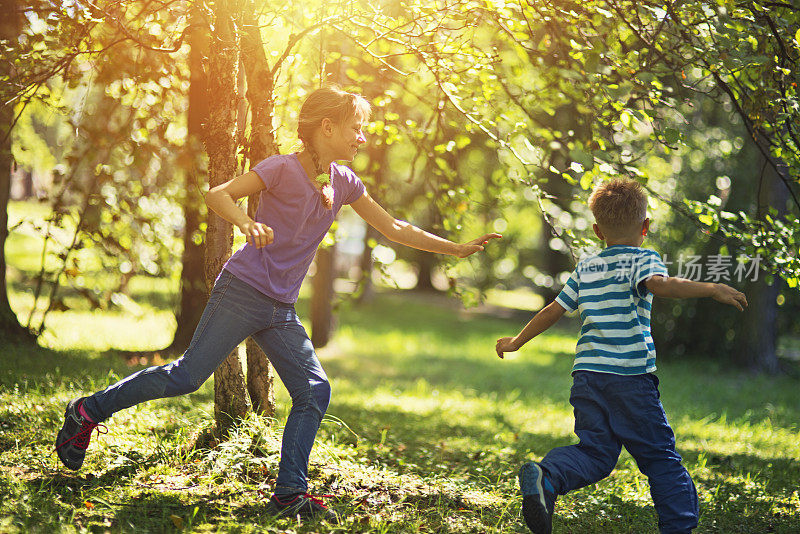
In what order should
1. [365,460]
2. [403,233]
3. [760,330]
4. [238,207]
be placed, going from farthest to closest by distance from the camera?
[760,330] < [365,460] < [403,233] < [238,207]

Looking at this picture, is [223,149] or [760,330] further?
[760,330]

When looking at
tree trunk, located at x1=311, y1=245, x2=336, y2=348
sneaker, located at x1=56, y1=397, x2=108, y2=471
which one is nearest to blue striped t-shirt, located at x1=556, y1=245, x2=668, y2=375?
sneaker, located at x1=56, y1=397, x2=108, y2=471

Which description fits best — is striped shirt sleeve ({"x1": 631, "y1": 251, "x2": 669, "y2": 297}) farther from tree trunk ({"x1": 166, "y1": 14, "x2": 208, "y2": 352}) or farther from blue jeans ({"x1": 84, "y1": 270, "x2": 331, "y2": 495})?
tree trunk ({"x1": 166, "y1": 14, "x2": 208, "y2": 352})

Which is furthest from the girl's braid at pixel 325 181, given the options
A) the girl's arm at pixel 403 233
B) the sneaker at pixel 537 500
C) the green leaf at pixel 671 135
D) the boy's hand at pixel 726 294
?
the green leaf at pixel 671 135

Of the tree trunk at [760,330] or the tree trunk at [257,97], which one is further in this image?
the tree trunk at [760,330]

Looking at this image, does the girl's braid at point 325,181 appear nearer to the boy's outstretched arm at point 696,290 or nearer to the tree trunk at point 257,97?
the tree trunk at point 257,97

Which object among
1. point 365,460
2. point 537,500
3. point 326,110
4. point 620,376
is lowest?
point 365,460

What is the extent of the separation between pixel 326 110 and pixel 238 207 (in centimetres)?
66

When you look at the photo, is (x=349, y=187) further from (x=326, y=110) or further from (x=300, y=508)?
(x=300, y=508)

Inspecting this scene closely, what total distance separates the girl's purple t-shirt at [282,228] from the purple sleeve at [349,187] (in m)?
0.29

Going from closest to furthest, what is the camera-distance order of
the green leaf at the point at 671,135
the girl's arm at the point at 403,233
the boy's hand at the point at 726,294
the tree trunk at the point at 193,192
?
the boy's hand at the point at 726,294 < the girl's arm at the point at 403,233 < the green leaf at the point at 671,135 < the tree trunk at the point at 193,192

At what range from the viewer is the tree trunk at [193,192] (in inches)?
194

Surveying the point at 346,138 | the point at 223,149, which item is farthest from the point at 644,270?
the point at 223,149

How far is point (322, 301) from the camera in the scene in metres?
11.7
